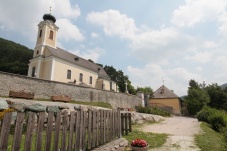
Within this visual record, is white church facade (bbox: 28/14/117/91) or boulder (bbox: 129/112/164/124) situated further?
white church facade (bbox: 28/14/117/91)

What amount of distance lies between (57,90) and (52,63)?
1306cm

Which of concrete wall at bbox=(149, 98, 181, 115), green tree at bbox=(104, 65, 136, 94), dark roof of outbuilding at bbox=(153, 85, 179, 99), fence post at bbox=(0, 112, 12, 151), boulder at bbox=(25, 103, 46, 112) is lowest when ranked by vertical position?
fence post at bbox=(0, 112, 12, 151)

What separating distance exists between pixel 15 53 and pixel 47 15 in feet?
87.4

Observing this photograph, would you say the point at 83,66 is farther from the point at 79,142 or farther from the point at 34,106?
the point at 79,142

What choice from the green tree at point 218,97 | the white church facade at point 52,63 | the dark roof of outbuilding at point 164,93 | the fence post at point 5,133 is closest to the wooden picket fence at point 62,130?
the fence post at point 5,133

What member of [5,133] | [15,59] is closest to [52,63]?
[5,133]

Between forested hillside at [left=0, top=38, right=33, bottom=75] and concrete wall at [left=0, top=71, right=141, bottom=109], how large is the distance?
1378 inches

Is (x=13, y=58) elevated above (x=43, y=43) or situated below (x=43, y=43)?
above

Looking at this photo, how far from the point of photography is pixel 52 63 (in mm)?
29359

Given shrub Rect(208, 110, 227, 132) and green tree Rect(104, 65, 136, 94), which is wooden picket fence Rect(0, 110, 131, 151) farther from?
green tree Rect(104, 65, 136, 94)

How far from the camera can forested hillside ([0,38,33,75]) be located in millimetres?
47250

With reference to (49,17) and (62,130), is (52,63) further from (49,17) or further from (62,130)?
(62,130)

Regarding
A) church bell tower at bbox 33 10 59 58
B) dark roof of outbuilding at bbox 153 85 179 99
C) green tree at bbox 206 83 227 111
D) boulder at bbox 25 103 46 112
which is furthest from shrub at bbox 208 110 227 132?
church bell tower at bbox 33 10 59 58

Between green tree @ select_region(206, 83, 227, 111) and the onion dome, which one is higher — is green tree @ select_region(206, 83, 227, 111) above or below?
below
